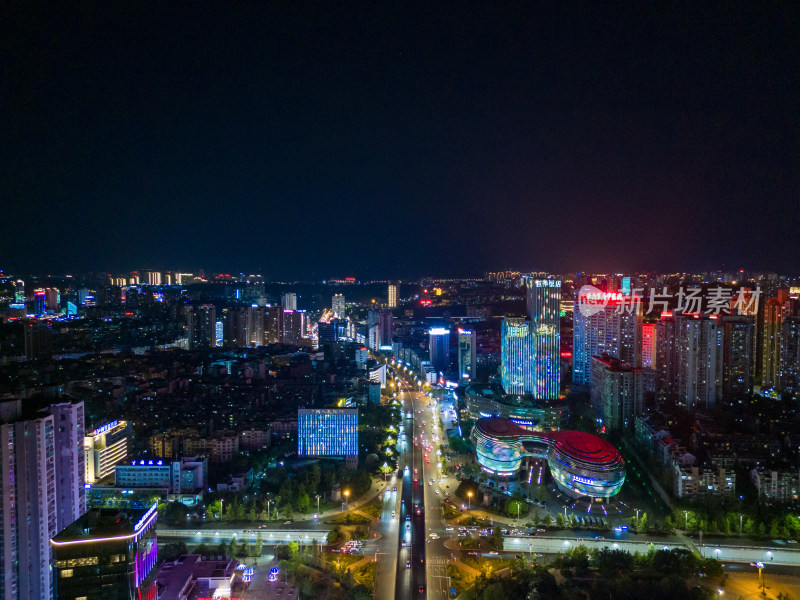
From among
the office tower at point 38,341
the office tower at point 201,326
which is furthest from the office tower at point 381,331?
the office tower at point 38,341

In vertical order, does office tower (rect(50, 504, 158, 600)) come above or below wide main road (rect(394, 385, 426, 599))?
above

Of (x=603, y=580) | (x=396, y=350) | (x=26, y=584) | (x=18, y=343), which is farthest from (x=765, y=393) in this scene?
(x=18, y=343)

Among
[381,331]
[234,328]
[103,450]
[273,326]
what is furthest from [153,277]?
[103,450]

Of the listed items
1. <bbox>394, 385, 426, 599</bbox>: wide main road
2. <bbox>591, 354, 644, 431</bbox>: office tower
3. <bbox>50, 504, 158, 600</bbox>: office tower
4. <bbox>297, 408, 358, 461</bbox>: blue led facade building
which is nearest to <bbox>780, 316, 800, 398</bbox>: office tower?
<bbox>591, 354, 644, 431</bbox>: office tower

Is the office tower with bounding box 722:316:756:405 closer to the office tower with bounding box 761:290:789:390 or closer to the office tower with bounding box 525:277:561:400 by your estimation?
the office tower with bounding box 761:290:789:390

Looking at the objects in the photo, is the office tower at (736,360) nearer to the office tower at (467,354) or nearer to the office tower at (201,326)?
the office tower at (467,354)

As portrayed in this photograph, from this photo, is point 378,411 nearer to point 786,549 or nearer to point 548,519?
point 548,519
